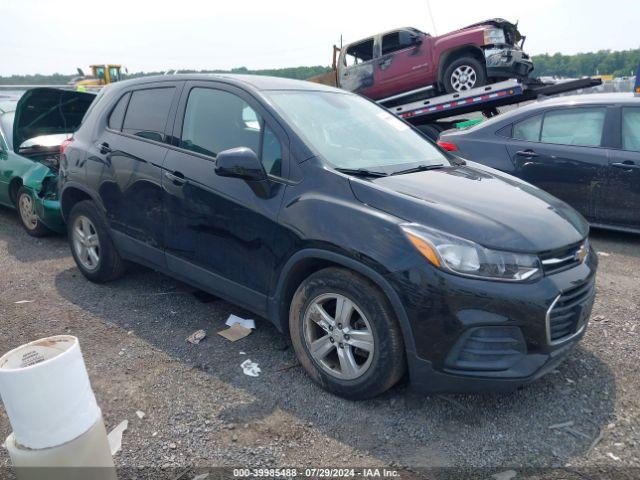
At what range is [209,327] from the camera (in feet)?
12.8

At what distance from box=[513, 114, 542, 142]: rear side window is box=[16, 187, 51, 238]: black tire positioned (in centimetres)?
586

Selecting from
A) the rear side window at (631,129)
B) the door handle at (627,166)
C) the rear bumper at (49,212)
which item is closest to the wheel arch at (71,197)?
the rear bumper at (49,212)

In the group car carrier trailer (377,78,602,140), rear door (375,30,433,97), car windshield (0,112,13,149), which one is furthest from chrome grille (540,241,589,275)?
rear door (375,30,433,97)

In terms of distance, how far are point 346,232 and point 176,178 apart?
1.53 meters

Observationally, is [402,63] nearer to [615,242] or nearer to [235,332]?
[615,242]

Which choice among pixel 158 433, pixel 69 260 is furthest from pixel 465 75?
pixel 158 433

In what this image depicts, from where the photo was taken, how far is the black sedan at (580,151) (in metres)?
5.54

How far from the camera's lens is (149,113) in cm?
411

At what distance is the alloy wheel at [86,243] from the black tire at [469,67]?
8.37 m

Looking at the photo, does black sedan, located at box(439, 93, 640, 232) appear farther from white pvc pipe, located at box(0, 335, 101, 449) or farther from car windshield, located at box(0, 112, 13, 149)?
car windshield, located at box(0, 112, 13, 149)

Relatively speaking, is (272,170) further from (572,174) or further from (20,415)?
(572,174)

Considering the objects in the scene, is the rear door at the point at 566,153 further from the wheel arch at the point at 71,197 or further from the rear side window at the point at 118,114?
the wheel arch at the point at 71,197

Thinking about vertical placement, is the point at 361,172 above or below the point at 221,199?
above

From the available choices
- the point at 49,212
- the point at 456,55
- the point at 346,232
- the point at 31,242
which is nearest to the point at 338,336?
the point at 346,232
